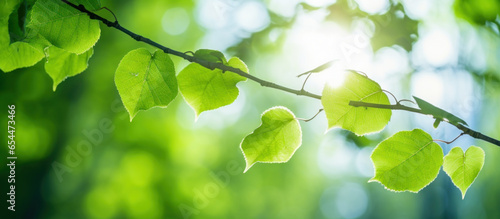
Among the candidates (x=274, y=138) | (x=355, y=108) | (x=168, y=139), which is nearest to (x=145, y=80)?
(x=274, y=138)

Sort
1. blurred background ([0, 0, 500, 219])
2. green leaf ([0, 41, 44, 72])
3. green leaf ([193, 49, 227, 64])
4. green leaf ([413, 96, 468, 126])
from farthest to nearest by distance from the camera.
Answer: blurred background ([0, 0, 500, 219]), green leaf ([0, 41, 44, 72]), green leaf ([193, 49, 227, 64]), green leaf ([413, 96, 468, 126])

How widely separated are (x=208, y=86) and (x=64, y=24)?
0.25 metres

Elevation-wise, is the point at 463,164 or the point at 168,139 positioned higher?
the point at 463,164

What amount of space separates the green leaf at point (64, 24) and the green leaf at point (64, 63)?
0.58 ft

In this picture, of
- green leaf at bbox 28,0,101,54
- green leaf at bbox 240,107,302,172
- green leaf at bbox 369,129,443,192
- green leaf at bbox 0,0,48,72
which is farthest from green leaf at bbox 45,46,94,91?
green leaf at bbox 369,129,443,192

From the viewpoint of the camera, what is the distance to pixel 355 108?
576 mm

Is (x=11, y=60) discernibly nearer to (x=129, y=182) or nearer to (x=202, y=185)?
(x=129, y=182)

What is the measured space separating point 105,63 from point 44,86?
127 cm

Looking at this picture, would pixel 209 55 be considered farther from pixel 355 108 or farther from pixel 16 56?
pixel 16 56

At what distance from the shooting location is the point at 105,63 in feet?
25.0

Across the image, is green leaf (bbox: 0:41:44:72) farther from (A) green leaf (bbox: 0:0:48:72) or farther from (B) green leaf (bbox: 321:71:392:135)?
(B) green leaf (bbox: 321:71:392:135)

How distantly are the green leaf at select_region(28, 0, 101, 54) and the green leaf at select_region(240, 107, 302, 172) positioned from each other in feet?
1.08

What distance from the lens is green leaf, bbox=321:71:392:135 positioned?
21.5 inches

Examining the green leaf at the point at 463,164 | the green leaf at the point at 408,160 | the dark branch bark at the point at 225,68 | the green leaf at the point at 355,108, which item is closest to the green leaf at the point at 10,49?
the dark branch bark at the point at 225,68
